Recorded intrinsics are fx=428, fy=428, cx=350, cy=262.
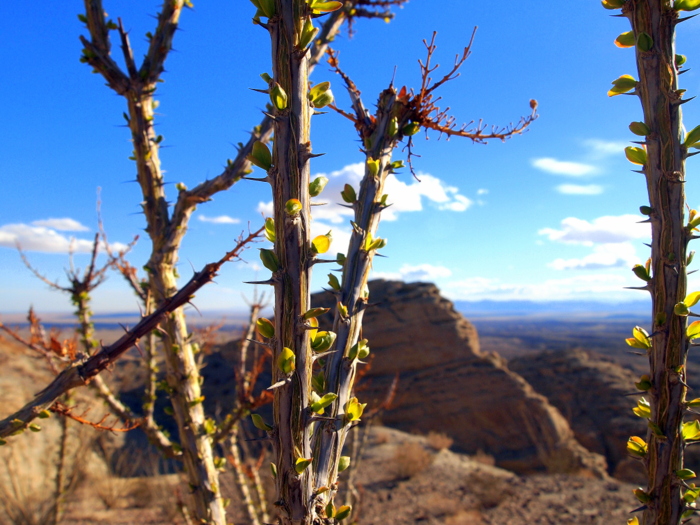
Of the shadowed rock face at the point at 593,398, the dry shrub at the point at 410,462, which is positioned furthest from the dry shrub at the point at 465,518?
the shadowed rock face at the point at 593,398

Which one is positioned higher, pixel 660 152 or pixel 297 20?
pixel 297 20

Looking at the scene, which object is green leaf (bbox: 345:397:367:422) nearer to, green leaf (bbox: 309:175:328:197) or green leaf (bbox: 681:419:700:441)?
green leaf (bbox: 309:175:328:197)

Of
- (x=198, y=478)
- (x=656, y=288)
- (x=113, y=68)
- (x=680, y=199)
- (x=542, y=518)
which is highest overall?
(x=113, y=68)

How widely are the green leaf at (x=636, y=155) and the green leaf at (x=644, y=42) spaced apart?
29cm

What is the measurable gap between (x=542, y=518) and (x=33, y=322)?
11.5 m

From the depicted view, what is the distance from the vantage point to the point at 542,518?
10328 mm

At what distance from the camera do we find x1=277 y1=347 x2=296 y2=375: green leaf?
1.09m

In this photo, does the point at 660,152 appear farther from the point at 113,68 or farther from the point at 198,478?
the point at 113,68

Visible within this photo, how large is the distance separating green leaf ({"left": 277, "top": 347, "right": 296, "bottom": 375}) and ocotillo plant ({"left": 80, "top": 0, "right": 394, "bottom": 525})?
6.23ft

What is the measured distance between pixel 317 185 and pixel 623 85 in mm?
1059

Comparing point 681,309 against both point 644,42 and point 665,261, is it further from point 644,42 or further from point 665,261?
point 644,42

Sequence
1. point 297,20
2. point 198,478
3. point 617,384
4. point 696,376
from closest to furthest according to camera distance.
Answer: point 297,20
point 198,478
point 617,384
point 696,376

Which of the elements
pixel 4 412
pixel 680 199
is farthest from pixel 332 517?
pixel 4 412

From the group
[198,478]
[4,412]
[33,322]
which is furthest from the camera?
[4,412]
